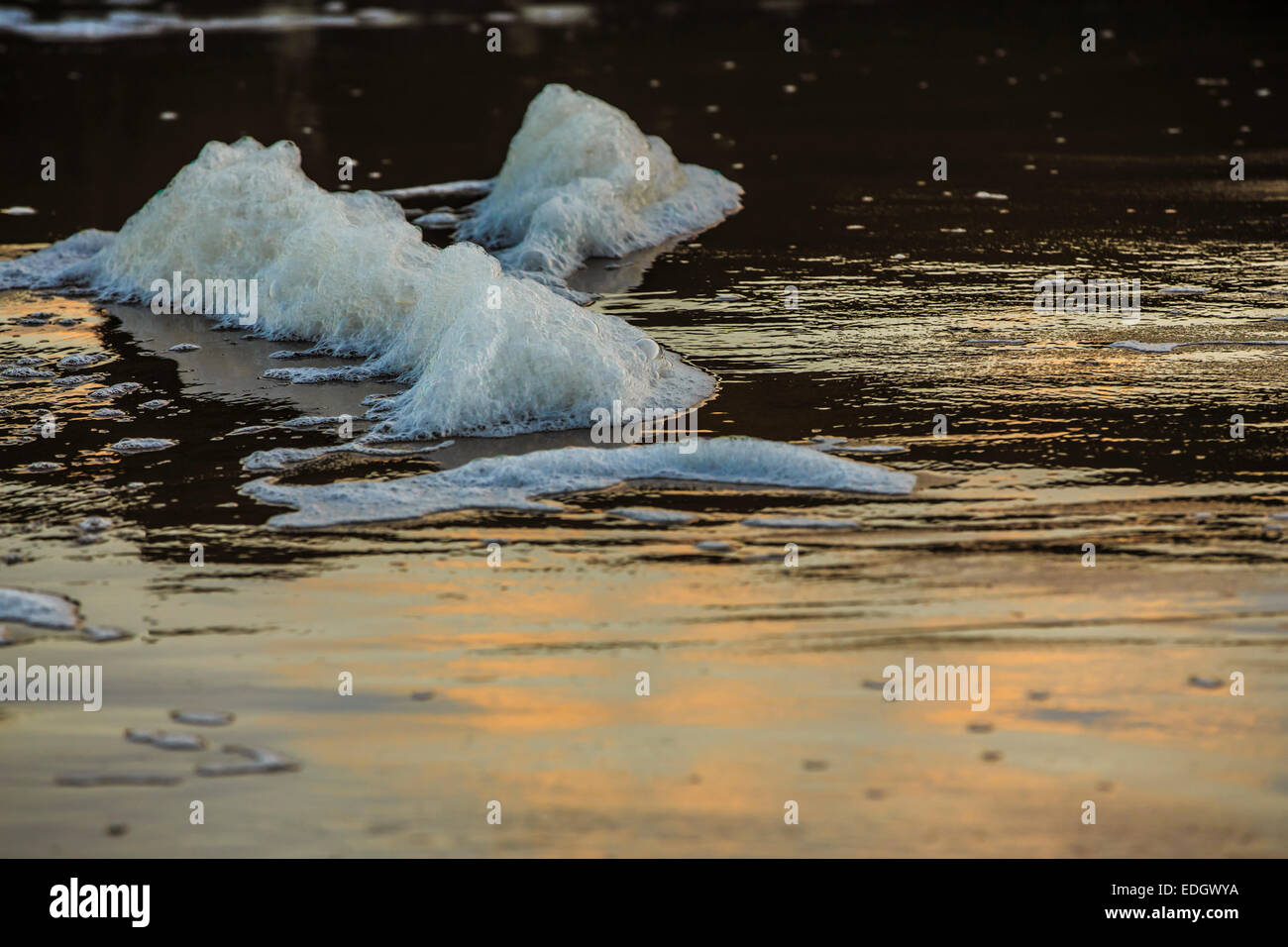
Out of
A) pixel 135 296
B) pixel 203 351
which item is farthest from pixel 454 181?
pixel 203 351

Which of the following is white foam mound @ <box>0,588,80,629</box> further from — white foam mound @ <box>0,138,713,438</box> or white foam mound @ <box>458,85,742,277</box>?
white foam mound @ <box>458,85,742,277</box>

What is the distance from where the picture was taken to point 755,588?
4137 mm

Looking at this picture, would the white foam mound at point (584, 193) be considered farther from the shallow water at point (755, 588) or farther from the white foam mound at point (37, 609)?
the white foam mound at point (37, 609)

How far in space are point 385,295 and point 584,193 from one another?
2.39m

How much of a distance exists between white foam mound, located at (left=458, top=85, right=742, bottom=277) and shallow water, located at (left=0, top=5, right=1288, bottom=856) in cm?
43

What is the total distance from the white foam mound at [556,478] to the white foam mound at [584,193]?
330cm

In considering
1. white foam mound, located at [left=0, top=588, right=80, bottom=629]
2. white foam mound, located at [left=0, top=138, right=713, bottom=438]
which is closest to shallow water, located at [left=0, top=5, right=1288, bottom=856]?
white foam mound, located at [left=0, top=588, right=80, bottom=629]

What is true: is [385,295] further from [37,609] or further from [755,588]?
[755,588]

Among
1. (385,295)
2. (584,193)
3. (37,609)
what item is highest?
(584,193)

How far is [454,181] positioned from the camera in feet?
34.1

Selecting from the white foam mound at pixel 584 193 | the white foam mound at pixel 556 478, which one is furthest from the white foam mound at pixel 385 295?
the white foam mound at pixel 584 193

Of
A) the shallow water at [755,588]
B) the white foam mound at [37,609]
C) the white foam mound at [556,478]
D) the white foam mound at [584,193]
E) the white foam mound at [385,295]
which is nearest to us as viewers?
the shallow water at [755,588]

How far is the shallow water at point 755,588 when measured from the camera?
3.18 metres

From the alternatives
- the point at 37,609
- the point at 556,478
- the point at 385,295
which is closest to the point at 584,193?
the point at 385,295
